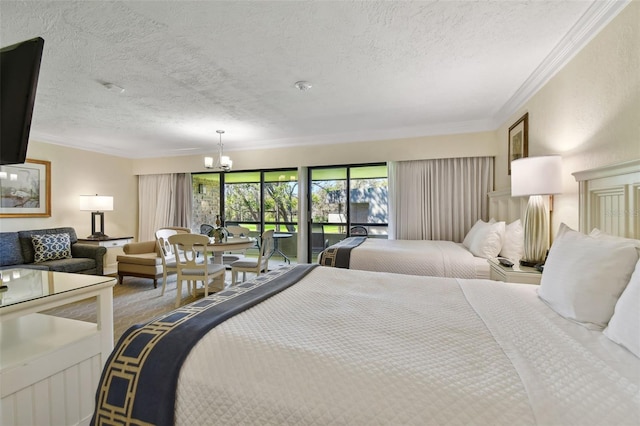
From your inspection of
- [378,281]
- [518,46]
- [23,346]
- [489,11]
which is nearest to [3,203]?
[23,346]

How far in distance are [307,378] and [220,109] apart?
352 cm

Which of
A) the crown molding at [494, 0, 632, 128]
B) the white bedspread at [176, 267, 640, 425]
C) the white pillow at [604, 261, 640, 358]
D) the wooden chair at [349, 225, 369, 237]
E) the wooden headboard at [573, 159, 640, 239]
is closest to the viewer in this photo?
the white bedspread at [176, 267, 640, 425]

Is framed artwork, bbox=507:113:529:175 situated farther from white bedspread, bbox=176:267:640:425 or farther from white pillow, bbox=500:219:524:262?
white bedspread, bbox=176:267:640:425

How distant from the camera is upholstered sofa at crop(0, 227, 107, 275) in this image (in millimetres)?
3980

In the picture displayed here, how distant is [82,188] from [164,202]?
1.39 metres

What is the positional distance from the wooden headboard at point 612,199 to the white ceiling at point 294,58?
989 mm

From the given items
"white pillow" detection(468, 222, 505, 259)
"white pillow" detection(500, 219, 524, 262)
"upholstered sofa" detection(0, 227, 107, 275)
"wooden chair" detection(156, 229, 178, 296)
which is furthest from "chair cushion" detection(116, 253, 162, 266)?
"white pillow" detection(500, 219, 524, 262)

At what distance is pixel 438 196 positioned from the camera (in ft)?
14.7

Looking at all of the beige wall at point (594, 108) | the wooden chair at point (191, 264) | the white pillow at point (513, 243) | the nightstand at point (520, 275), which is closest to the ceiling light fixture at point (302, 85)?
the wooden chair at point (191, 264)

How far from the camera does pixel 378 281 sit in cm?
190

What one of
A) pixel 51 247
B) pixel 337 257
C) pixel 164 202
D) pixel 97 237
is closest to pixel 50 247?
pixel 51 247

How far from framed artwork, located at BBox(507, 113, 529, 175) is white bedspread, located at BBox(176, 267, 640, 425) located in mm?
2397

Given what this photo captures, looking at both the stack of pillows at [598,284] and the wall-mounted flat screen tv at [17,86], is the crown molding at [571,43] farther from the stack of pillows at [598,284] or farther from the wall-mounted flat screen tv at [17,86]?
the wall-mounted flat screen tv at [17,86]

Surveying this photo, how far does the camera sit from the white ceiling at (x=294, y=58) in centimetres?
183
